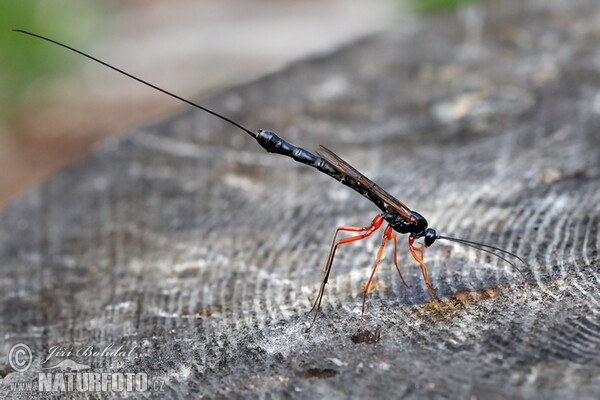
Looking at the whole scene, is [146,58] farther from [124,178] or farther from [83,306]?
[83,306]

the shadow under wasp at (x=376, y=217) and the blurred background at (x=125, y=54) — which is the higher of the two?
the blurred background at (x=125, y=54)

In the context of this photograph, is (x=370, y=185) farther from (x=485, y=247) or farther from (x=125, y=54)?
(x=125, y=54)

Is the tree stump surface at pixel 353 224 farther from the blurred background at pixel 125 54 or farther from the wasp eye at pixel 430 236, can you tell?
the blurred background at pixel 125 54

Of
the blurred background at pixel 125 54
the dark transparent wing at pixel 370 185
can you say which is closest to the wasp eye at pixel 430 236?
the dark transparent wing at pixel 370 185

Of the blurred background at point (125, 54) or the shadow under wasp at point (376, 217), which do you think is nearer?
the shadow under wasp at point (376, 217)

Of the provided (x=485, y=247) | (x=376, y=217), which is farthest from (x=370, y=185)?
(x=485, y=247)

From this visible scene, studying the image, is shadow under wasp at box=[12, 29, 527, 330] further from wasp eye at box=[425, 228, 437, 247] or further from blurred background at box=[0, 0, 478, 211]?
blurred background at box=[0, 0, 478, 211]
